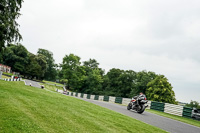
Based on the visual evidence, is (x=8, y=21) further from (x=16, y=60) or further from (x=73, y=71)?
(x=16, y=60)

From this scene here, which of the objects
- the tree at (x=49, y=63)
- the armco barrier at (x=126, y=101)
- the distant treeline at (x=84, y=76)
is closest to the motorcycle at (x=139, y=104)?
the armco barrier at (x=126, y=101)

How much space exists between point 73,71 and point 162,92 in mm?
37896

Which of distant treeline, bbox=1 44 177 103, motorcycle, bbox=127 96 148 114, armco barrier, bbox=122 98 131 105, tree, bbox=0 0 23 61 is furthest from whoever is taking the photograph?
distant treeline, bbox=1 44 177 103

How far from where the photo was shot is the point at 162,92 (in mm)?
47156

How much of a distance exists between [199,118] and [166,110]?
461 cm

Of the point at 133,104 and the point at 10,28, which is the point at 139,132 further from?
the point at 10,28

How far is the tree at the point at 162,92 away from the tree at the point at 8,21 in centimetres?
3995

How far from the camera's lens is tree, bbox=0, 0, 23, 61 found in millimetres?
14195

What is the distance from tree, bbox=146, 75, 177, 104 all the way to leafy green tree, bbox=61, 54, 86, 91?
33.9 metres

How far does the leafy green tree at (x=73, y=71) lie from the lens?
236 ft

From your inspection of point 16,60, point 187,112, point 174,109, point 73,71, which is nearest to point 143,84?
point 73,71

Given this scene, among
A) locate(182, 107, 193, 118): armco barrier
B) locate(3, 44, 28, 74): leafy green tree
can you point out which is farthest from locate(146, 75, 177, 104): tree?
locate(3, 44, 28, 74): leafy green tree

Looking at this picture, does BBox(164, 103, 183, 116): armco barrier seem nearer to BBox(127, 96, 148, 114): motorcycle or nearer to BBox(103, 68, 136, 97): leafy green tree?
BBox(127, 96, 148, 114): motorcycle

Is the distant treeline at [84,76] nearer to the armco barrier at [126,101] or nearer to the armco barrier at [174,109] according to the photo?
the armco barrier at [126,101]
